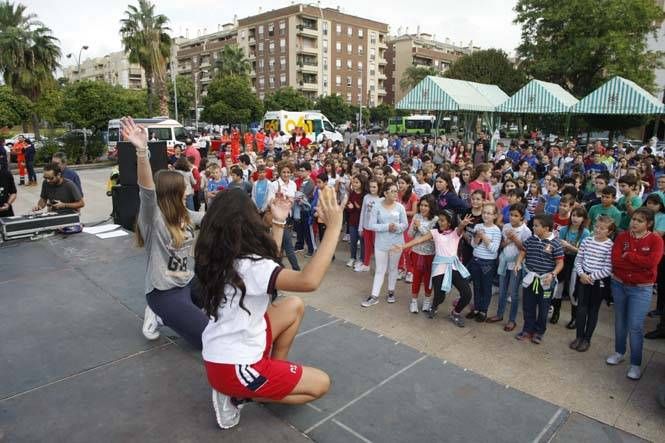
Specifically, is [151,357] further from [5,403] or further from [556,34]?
[556,34]

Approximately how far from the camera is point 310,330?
4914 millimetres

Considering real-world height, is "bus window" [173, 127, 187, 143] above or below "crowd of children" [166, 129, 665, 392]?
above

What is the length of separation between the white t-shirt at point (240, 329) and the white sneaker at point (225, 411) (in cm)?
45

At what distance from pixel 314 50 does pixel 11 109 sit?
57565mm

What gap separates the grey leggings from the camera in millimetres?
3670

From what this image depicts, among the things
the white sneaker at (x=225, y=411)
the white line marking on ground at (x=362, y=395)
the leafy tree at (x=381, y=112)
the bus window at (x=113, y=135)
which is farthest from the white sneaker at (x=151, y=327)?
the leafy tree at (x=381, y=112)

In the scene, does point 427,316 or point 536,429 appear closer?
point 536,429

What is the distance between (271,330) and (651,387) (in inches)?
136

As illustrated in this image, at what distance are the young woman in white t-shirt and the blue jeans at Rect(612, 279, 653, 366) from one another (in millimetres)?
3034

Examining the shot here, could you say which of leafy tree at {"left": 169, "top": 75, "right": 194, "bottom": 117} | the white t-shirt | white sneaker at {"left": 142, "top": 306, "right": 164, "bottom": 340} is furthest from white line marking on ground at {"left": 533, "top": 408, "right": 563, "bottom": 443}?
leafy tree at {"left": 169, "top": 75, "right": 194, "bottom": 117}

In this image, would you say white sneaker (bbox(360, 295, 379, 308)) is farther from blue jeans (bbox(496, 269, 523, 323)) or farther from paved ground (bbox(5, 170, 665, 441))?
blue jeans (bbox(496, 269, 523, 323))

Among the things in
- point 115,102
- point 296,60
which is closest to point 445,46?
point 296,60

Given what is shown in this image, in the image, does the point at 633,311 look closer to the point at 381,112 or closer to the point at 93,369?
the point at 93,369

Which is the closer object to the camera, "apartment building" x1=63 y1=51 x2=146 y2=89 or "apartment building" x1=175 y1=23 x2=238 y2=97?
"apartment building" x1=175 y1=23 x2=238 y2=97
